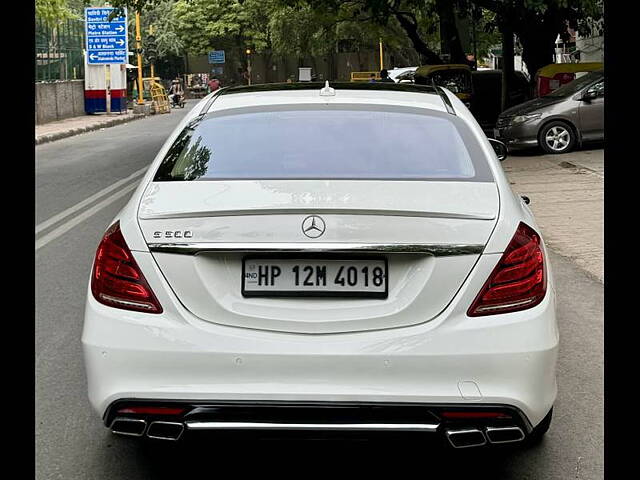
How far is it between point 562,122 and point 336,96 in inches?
618

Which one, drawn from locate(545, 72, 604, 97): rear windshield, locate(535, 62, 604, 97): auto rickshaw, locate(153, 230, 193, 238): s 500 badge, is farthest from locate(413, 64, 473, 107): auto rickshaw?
locate(153, 230, 193, 238): s 500 badge

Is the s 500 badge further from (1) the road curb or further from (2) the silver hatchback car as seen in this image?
(1) the road curb

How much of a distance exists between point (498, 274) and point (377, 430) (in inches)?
27.2

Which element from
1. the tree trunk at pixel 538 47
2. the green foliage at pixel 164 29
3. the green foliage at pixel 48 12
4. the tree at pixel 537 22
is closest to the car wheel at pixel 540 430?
the tree at pixel 537 22

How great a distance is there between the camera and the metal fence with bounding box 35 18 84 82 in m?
36.8

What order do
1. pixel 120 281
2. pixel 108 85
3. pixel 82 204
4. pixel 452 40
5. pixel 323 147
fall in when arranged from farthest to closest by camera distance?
pixel 108 85 < pixel 452 40 < pixel 82 204 < pixel 323 147 < pixel 120 281

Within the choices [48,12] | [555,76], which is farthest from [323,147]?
[48,12]

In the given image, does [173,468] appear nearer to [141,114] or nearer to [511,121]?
[511,121]

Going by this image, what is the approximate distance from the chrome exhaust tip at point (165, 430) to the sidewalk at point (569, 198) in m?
5.63

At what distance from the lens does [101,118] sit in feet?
129

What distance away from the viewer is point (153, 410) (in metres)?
3.70

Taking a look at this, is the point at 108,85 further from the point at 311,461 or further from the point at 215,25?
the point at 215,25

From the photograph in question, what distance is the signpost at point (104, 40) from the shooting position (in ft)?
135

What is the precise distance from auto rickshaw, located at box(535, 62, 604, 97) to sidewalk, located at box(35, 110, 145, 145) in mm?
12625
